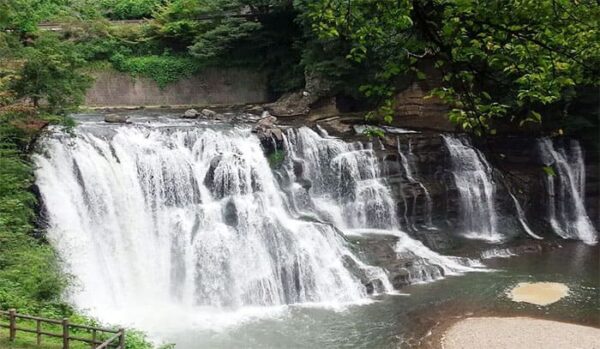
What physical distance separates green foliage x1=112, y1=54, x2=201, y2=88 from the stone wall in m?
0.27

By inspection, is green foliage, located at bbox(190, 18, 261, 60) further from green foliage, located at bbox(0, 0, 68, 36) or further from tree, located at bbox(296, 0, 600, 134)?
tree, located at bbox(296, 0, 600, 134)

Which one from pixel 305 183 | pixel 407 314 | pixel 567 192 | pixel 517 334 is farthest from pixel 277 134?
pixel 567 192

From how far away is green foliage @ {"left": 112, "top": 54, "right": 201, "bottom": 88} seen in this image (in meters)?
27.7

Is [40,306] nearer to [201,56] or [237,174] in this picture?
[237,174]

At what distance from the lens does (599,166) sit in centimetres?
2389

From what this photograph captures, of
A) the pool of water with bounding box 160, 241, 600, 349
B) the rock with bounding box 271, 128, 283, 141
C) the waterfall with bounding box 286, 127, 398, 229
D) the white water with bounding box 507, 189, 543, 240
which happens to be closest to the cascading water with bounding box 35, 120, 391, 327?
the pool of water with bounding box 160, 241, 600, 349

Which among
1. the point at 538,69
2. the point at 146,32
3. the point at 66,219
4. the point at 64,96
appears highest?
the point at 146,32

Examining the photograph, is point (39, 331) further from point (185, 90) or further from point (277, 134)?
point (185, 90)

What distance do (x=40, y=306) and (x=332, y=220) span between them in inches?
436

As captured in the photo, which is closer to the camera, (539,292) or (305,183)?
(539,292)

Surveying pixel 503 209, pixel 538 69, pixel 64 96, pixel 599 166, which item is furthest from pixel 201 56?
pixel 538 69

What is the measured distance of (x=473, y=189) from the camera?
22.2m

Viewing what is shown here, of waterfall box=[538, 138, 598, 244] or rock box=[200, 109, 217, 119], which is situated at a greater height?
rock box=[200, 109, 217, 119]

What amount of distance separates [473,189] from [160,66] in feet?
51.5
